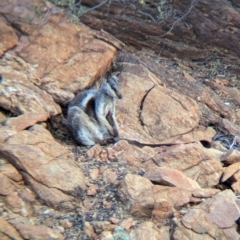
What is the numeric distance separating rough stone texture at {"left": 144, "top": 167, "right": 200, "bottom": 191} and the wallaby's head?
1.67 meters

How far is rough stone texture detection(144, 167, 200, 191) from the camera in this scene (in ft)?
21.9

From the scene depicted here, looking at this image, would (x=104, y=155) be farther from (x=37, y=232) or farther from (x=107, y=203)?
(x=37, y=232)

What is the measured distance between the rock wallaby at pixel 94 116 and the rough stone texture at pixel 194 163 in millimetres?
847

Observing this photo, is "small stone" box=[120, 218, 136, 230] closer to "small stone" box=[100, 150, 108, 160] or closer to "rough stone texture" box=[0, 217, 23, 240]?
"rough stone texture" box=[0, 217, 23, 240]

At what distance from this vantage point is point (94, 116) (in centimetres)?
827

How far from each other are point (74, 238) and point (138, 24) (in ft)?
14.7

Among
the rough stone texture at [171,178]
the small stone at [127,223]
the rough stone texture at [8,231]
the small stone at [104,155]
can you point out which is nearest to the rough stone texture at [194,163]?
the rough stone texture at [171,178]

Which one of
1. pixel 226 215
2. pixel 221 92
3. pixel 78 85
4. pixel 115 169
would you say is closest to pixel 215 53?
pixel 221 92

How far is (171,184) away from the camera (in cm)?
666

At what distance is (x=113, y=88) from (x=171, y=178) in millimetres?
1995

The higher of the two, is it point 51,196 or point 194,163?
point 194,163

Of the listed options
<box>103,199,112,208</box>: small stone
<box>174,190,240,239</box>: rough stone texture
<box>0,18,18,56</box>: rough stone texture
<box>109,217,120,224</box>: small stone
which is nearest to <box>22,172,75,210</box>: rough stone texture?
<box>103,199,112,208</box>: small stone

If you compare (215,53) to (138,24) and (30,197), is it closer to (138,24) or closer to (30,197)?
(138,24)

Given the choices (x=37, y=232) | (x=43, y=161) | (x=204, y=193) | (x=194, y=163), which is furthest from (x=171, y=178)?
(x=37, y=232)
